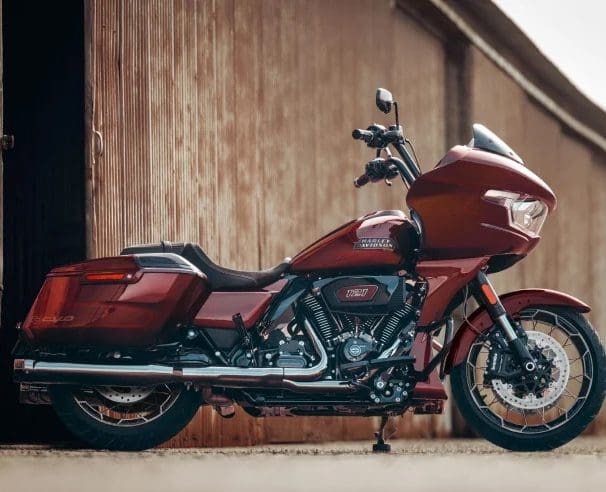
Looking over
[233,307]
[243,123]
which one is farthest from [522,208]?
[243,123]

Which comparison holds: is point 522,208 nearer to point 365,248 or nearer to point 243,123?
point 365,248

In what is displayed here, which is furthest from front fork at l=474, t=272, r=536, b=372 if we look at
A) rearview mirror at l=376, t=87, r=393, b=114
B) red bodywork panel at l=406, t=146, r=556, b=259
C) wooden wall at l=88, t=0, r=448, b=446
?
wooden wall at l=88, t=0, r=448, b=446

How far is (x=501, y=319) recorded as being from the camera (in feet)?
19.3

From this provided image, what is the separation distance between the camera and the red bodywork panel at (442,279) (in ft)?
19.3

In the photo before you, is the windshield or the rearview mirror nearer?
the rearview mirror

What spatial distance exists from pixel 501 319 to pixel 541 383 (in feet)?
1.05

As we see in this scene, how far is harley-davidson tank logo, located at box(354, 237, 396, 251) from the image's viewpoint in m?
5.90

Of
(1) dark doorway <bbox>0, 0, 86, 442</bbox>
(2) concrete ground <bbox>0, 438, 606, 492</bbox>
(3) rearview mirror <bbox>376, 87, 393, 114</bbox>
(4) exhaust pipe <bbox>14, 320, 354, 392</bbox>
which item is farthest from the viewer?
(1) dark doorway <bbox>0, 0, 86, 442</bbox>

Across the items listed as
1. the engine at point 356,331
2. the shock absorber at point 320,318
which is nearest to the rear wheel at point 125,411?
the engine at point 356,331

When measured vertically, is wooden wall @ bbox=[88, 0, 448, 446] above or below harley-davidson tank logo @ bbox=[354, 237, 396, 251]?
above

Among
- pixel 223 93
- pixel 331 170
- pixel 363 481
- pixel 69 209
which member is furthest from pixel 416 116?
pixel 363 481

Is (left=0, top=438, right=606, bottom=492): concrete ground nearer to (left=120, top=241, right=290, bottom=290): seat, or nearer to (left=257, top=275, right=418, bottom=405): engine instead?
(left=257, top=275, right=418, bottom=405): engine

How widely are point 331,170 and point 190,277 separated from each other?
3300mm

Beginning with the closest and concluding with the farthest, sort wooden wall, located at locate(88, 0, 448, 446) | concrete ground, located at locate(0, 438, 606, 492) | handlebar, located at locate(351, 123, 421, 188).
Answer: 1. concrete ground, located at locate(0, 438, 606, 492)
2. handlebar, located at locate(351, 123, 421, 188)
3. wooden wall, located at locate(88, 0, 448, 446)
